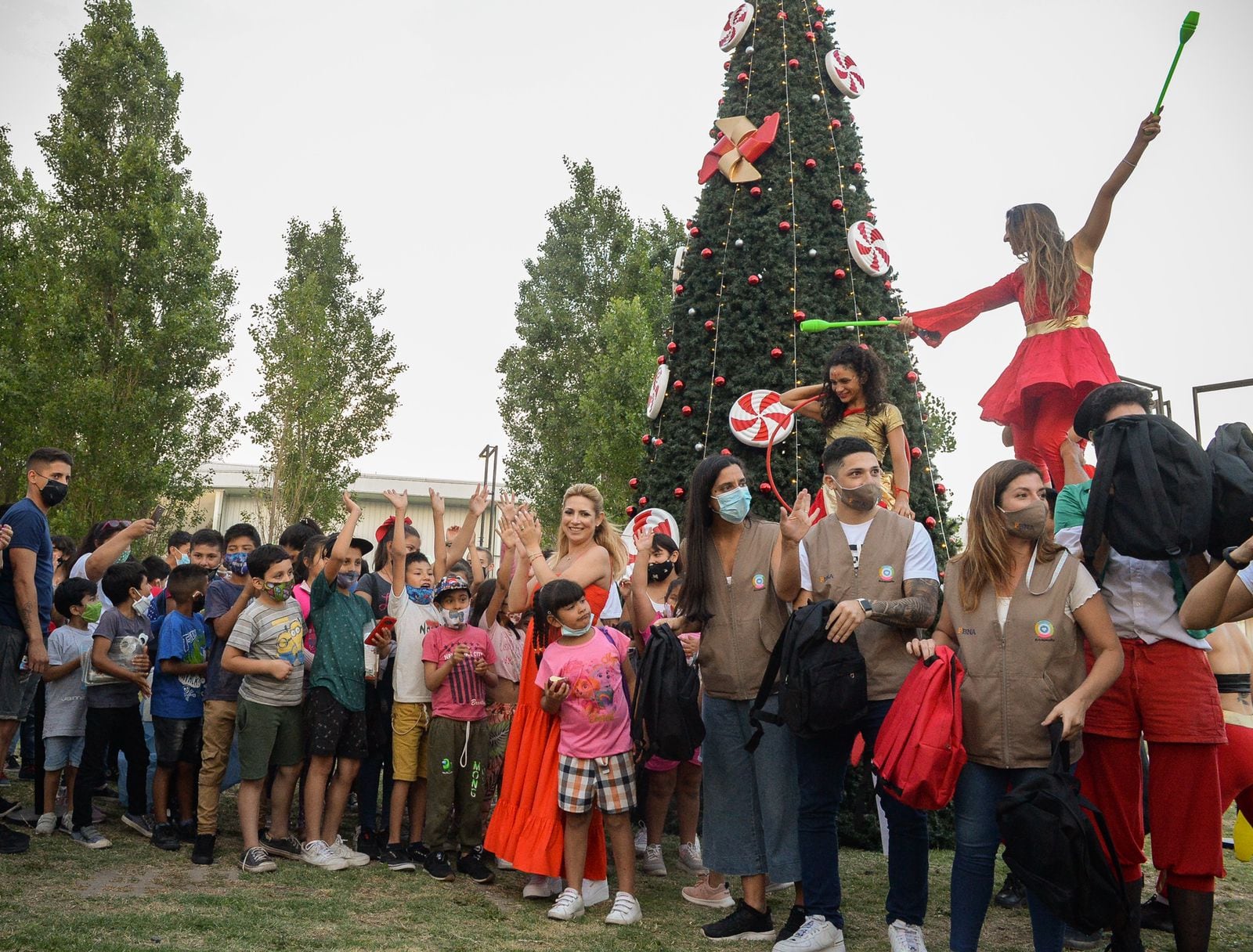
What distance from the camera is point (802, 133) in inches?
299

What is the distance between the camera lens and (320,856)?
5184 mm

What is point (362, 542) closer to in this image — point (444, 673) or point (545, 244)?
point (444, 673)

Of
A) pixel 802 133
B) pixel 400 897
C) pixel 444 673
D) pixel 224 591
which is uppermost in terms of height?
pixel 802 133

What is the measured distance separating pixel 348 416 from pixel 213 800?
77.4 ft

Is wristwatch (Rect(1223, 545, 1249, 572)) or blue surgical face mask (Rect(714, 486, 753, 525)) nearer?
wristwatch (Rect(1223, 545, 1249, 572))

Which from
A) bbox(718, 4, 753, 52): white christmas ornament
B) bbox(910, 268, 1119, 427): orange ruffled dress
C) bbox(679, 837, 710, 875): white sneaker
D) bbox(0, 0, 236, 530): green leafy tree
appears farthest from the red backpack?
bbox(0, 0, 236, 530): green leafy tree

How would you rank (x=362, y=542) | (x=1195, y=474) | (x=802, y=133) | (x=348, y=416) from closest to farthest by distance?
(x=1195, y=474) < (x=362, y=542) < (x=802, y=133) < (x=348, y=416)

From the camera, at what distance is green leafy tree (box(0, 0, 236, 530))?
17.4 meters

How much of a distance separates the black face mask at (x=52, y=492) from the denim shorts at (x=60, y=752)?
1405 millimetres

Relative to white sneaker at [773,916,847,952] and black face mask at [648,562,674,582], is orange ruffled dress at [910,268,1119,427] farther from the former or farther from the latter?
white sneaker at [773,916,847,952]

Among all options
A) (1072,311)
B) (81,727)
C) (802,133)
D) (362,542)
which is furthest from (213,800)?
(802,133)

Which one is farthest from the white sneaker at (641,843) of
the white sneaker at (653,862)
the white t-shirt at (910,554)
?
the white t-shirt at (910,554)

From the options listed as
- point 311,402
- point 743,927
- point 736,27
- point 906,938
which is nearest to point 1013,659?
point 906,938

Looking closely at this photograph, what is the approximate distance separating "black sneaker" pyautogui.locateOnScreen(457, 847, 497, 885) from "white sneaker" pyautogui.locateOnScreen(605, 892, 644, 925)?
0.91 m
